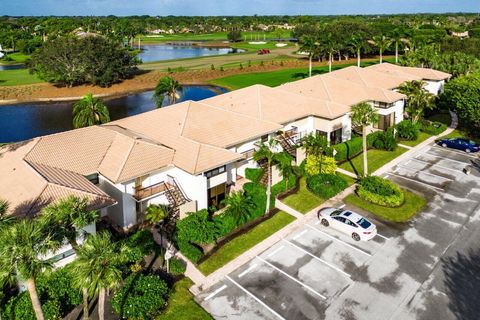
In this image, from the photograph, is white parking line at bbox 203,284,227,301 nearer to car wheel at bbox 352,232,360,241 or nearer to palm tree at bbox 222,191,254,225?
palm tree at bbox 222,191,254,225

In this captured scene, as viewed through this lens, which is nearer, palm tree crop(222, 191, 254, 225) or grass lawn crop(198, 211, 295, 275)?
grass lawn crop(198, 211, 295, 275)

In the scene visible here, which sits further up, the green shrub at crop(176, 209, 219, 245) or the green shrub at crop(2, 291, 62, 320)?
the green shrub at crop(176, 209, 219, 245)

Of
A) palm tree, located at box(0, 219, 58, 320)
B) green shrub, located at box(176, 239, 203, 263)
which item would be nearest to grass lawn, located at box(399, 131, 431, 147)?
green shrub, located at box(176, 239, 203, 263)

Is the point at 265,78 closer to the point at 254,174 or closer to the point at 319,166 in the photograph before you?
the point at 319,166

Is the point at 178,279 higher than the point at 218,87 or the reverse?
the reverse

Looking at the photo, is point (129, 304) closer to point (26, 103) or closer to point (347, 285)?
point (347, 285)

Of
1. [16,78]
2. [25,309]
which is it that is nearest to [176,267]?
[25,309]

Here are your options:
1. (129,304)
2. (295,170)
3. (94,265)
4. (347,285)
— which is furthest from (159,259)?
(295,170)
